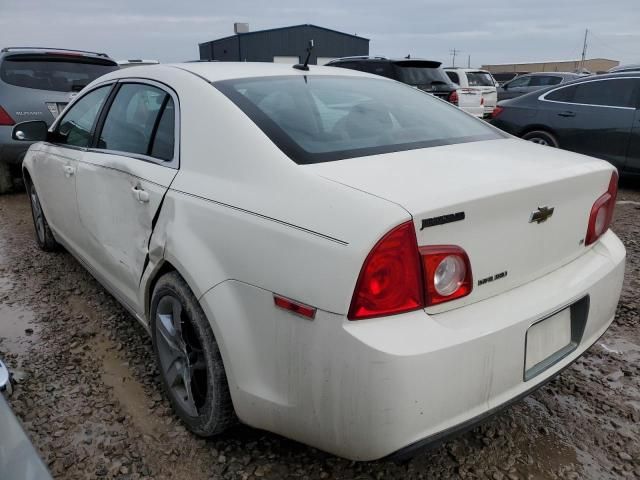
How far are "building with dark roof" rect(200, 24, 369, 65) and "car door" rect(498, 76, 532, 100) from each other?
17024 mm

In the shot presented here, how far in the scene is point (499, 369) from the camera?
5.38 ft

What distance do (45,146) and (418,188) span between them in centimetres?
311

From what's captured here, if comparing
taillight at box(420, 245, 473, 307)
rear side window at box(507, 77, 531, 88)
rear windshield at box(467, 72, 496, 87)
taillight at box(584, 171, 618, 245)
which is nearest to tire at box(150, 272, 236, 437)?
taillight at box(420, 245, 473, 307)

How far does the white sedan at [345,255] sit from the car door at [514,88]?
15666 mm

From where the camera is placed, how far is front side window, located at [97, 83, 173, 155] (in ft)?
8.10

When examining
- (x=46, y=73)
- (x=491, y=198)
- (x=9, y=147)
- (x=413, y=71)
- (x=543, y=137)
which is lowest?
(x=543, y=137)

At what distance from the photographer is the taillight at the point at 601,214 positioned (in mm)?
2129

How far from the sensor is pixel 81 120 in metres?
3.30

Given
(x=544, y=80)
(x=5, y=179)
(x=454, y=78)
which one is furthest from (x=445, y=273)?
(x=544, y=80)

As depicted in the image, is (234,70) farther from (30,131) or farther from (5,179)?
(5,179)

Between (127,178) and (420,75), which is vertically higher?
(420,75)

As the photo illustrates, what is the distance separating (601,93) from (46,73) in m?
6.68

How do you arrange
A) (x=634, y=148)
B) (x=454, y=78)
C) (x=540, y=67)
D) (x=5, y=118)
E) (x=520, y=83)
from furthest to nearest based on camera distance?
(x=540, y=67), (x=520, y=83), (x=454, y=78), (x=634, y=148), (x=5, y=118)

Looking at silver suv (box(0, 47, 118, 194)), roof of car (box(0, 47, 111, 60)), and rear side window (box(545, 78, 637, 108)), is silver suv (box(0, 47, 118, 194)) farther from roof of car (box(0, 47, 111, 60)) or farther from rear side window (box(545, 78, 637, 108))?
rear side window (box(545, 78, 637, 108))
